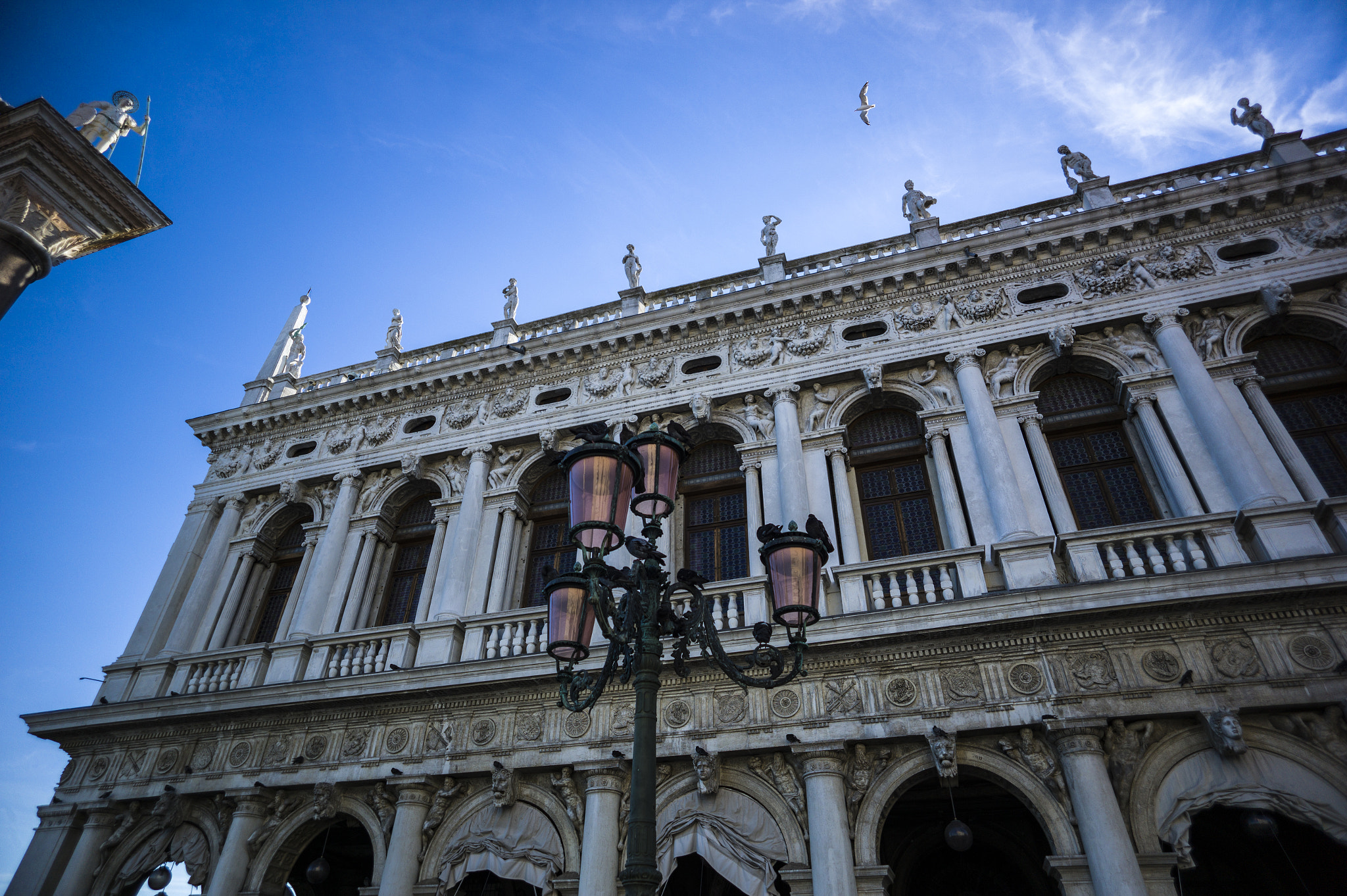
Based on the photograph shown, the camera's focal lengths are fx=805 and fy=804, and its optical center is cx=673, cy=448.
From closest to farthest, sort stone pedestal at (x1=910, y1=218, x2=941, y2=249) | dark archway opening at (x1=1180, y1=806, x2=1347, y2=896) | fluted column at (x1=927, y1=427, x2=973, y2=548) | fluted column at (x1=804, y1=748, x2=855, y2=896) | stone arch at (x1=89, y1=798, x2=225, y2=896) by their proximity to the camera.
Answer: fluted column at (x1=804, y1=748, x2=855, y2=896)
dark archway opening at (x1=1180, y1=806, x2=1347, y2=896)
fluted column at (x1=927, y1=427, x2=973, y2=548)
stone arch at (x1=89, y1=798, x2=225, y2=896)
stone pedestal at (x1=910, y1=218, x2=941, y2=249)

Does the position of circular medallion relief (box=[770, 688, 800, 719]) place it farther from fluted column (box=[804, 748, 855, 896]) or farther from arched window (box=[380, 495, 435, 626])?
arched window (box=[380, 495, 435, 626])

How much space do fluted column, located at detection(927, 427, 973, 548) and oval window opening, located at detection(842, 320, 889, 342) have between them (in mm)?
2217

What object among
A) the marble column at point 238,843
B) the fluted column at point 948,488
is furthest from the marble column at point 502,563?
the fluted column at point 948,488

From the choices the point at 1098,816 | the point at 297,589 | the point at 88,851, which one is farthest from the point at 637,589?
the point at 88,851

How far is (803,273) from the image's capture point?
1495 cm

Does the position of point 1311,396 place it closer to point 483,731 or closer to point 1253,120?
point 1253,120

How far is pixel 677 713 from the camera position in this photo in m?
10.7

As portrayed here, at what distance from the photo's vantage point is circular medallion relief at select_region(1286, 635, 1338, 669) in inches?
343

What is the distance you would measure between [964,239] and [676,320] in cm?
509

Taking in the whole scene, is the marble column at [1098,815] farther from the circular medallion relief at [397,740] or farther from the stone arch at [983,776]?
the circular medallion relief at [397,740]

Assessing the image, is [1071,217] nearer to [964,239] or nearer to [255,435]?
[964,239]

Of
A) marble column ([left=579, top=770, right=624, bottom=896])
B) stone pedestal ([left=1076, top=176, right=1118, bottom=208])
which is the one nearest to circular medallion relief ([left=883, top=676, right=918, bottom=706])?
marble column ([left=579, top=770, right=624, bottom=896])

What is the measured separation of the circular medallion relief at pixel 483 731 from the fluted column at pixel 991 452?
7.50 meters

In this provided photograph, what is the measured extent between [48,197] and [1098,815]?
38.2 ft
